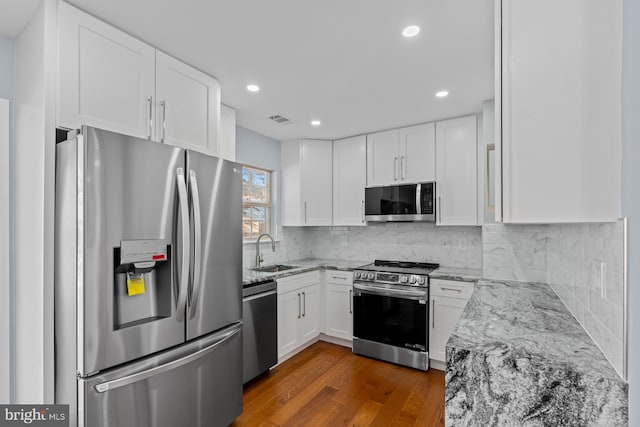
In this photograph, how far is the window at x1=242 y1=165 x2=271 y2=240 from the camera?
3592 millimetres

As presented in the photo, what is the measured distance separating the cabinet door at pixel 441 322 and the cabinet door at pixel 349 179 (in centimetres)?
126

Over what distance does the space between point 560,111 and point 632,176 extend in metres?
0.25

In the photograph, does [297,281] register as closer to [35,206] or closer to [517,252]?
[517,252]

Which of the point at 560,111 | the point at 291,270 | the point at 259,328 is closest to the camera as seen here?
the point at 560,111

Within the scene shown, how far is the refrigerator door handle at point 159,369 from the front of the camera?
1.42m

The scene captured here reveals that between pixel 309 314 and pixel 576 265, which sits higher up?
pixel 576 265

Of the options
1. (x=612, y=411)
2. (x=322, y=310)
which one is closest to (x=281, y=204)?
(x=322, y=310)

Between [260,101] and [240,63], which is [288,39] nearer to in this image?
[240,63]

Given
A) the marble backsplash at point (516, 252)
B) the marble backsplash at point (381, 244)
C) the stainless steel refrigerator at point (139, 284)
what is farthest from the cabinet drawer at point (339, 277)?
the stainless steel refrigerator at point (139, 284)

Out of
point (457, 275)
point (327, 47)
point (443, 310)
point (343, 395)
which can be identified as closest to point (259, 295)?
point (343, 395)

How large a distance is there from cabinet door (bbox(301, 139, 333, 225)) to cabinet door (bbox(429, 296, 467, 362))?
63.2 inches

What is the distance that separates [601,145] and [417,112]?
7.69 feet

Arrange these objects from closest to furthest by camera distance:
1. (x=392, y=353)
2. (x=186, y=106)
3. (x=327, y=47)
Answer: (x=327, y=47)
(x=186, y=106)
(x=392, y=353)

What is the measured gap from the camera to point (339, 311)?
3.55 m
